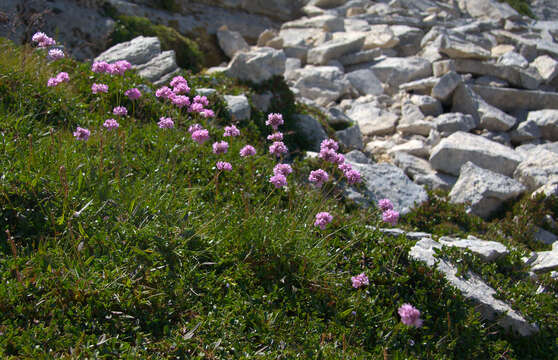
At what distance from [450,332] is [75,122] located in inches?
208

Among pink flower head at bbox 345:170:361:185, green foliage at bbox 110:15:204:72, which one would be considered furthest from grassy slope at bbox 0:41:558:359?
green foliage at bbox 110:15:204:72

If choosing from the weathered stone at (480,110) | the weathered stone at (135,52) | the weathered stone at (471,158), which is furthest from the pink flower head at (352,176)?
the weathered stone at (480,110)

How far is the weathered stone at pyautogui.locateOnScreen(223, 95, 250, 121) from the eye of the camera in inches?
338

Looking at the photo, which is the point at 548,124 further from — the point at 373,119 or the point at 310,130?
the point at 310,130

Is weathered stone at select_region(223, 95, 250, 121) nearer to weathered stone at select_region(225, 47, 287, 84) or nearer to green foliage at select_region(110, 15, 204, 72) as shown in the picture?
weathered stone at select_region(225, 47, 287, 84)

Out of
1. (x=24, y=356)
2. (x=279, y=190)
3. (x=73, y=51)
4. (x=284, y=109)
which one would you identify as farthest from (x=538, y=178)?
(x=73, y=51)

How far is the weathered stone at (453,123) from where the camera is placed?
12.1 metres

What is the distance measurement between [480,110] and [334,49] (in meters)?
5.98

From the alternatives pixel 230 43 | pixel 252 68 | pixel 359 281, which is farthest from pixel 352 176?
pixel 230 43

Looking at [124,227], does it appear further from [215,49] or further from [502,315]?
[215,49]

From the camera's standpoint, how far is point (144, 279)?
385 centimetres

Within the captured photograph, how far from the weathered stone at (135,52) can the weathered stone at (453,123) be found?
24.5ft

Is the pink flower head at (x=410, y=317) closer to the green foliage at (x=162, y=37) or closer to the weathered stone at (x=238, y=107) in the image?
the weathered stone at (x=238, y=107)

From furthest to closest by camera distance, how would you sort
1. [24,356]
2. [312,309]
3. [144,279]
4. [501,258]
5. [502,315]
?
[501,258], [502,315], [312,309], [144,279], [24,356]
